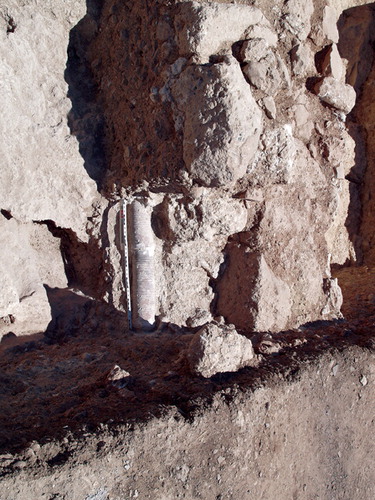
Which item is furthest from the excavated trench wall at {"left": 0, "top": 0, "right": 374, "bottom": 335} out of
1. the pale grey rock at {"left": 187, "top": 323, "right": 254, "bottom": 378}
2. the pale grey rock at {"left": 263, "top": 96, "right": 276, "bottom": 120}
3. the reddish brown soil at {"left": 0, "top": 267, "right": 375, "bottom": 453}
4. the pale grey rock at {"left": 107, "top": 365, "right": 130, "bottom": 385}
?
the pale grey rock at {"left": 107, "top": 365, "right": 130, "bottom": 385}

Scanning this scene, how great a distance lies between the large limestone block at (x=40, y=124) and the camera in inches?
103

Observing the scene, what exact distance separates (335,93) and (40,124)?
1863 mm

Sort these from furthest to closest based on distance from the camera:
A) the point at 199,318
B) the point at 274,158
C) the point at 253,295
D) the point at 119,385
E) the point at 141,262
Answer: the point at 199,318 → the point at 141,262 → the point at 253,295 → the point at 274,158 → the point at 119,385

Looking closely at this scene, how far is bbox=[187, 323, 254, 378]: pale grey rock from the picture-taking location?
2.13 meters

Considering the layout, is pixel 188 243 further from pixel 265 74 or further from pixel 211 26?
pixel 211 26

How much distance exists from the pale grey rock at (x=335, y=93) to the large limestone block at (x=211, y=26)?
609 mm

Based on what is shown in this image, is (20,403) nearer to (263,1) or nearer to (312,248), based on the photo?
(312,248)

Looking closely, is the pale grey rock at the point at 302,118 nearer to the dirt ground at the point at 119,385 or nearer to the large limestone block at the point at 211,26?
the large limestone block at the point at 211,26

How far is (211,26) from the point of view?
2346 mm

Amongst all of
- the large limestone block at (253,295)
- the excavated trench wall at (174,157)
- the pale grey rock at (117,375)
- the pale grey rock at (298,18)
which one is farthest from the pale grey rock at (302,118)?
the pale grey rock at (117,375)

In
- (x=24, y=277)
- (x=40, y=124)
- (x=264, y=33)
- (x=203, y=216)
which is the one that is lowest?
(x=24, y=277)

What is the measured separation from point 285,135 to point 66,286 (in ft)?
5.67

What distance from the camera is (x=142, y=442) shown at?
5.82 feet


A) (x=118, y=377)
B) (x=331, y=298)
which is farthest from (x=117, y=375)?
(x=331, y=298)
